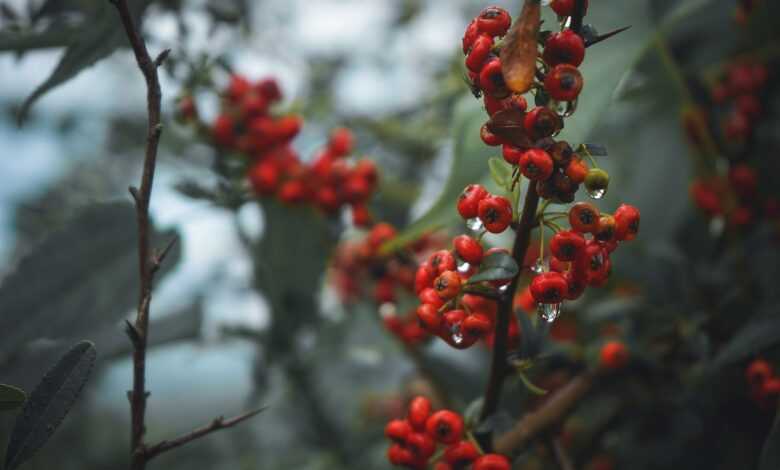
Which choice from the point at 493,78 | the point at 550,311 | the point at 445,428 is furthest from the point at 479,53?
the point at 445,428

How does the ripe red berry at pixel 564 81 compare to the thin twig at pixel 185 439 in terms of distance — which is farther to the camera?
the thin twig at pixel 185 439

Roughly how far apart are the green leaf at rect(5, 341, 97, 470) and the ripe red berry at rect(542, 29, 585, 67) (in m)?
0.50

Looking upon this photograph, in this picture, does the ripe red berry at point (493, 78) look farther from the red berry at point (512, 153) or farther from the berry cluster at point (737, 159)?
the berry cluster at point (737, 159)

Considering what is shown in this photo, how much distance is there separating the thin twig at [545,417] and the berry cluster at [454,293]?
0.51ft

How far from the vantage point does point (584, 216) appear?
604 mm

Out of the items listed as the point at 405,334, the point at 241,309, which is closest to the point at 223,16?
the point at 405,334

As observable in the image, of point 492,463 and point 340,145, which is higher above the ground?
point 340,145

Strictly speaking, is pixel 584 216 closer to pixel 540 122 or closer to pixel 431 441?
pixel 540 122

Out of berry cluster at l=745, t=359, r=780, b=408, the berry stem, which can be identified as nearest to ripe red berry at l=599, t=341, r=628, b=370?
berry cluster at l=745, t=359, r=780, b=408

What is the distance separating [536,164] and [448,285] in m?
0.15

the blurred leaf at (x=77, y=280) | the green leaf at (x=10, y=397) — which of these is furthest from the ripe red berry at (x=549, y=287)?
the blurred leaf at (x=77, y=280)

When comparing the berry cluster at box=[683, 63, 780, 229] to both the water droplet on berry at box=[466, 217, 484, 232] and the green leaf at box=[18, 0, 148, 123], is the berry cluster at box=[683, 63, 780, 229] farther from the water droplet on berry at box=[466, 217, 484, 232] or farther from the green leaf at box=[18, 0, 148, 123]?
the green leaf at box=[18, 0, 148, 123]

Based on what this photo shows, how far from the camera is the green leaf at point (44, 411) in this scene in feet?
2.09

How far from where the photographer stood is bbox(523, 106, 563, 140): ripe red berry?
1.87 feet
